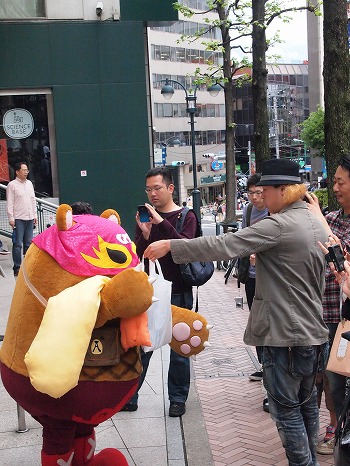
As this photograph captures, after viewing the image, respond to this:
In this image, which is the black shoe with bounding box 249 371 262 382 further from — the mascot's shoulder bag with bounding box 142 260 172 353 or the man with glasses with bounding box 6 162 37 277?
the man with glasses with bounding box 6 162 37 277

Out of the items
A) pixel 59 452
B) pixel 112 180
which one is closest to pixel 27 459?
pixel 59 452

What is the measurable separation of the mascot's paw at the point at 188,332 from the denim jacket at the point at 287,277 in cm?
32

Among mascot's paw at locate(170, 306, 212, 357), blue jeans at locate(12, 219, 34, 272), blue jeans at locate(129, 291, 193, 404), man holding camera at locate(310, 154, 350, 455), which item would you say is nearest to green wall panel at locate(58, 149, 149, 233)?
blue jeans at locate(12, 219, 34, 272)

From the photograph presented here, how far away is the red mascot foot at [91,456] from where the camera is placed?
3.94 meters

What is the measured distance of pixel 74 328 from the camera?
333cm

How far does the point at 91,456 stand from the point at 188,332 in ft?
3.06

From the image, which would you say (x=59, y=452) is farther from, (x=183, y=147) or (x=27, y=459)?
(x=183, y=147)

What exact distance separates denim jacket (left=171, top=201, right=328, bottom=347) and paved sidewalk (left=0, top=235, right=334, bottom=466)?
4.22 ft

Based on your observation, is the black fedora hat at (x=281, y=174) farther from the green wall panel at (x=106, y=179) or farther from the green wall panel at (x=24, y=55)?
the green wall panel at (x=24, y=55)

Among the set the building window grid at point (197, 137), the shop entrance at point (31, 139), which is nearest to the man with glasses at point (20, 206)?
the shop entrance at point (31, 139)

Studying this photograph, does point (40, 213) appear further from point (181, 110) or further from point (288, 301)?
point (181, 110)

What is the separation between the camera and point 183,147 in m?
66.6

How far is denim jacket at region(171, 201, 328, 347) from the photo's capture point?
12.8 feet

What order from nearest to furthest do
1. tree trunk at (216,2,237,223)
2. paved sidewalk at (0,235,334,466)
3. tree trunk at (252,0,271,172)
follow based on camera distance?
paved sidewalk at (0,235,334,466) < tree trunk at (252,0,271,172) < tree trunk at (216,2,237,223)
